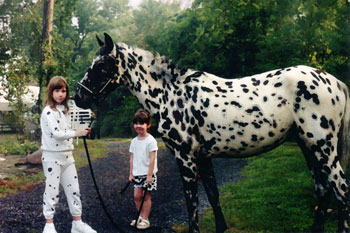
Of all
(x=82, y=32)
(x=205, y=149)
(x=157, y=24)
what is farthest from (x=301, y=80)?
(x=82, y=32)

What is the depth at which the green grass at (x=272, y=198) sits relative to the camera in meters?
3.66

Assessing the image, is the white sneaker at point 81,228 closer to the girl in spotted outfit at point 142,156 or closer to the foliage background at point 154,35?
the girl in spotted outfit at point 142,156

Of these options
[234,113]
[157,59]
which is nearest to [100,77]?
[157,59]

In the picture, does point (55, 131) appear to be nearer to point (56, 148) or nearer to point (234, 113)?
point (56, 148)

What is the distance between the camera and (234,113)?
315 cm

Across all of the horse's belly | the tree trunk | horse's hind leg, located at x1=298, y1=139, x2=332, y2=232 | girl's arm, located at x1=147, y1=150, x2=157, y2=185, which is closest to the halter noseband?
girl's arm, located at x1=147, y1=150, x2=157, y2=185

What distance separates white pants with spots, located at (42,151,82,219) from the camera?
3.28m

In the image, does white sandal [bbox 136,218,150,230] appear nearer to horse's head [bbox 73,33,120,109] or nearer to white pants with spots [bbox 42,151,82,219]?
white pants with spots [bbox 42,151,82,219]

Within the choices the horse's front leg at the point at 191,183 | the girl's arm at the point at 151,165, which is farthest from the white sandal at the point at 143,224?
the horse's front leg at the point at 191,183

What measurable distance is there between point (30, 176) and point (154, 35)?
352 centimetres

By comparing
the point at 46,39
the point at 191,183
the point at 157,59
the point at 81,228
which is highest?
the point at 46,39

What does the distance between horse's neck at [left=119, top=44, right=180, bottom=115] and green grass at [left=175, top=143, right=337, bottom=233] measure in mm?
1604

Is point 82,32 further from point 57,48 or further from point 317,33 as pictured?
point 317,33

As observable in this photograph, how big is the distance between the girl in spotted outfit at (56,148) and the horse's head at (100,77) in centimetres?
20
